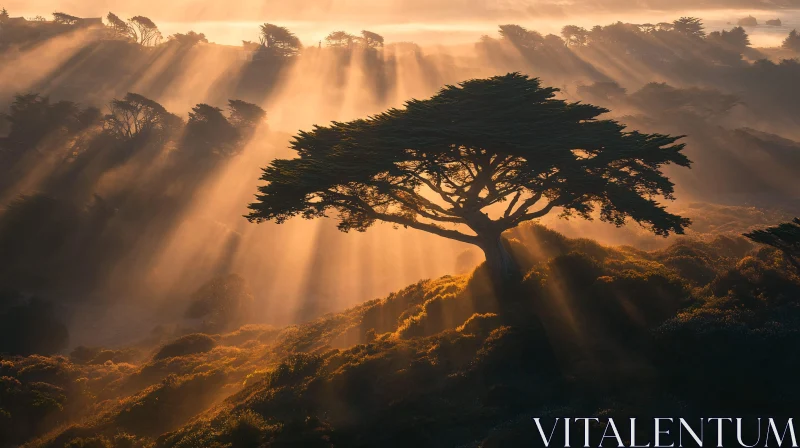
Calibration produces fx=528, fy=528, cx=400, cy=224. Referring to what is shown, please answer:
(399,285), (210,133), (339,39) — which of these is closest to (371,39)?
(339,39)

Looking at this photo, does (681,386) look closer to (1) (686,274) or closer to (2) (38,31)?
(1) (686,274)

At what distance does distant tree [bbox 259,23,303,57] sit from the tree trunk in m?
145

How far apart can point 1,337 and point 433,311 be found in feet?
101

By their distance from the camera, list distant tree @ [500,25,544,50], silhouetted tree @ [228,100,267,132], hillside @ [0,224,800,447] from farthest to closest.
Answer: distant tree @ [500,25,544,50]
silhouetted tree @ [228,100,267,132]
hillside @ [0,224,800,447]

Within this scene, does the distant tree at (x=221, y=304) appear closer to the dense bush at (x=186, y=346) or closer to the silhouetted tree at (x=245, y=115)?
the dense bush at (x=186, y=346)

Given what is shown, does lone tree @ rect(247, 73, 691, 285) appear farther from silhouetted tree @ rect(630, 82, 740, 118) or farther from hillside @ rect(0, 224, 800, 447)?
silhouetted tree @ rect(630, 82, 740, 118)

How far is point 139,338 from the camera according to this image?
3988cm

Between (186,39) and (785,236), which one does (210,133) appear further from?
(186,39)

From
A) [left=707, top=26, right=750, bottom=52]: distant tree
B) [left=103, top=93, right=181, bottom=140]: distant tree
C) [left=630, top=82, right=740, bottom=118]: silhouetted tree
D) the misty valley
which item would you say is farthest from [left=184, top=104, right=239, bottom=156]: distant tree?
[left=707, top=26, right=750, bottom=52]: distant tree

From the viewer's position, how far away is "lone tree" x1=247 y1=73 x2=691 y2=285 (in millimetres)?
21047

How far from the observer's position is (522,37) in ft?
554

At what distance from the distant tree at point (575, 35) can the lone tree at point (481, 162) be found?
559ft

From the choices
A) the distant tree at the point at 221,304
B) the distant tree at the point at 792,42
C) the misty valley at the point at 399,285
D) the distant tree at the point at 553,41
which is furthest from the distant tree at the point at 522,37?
the distant tree at the point at 221,304

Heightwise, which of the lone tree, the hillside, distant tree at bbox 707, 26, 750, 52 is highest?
distant tree at bbox 707, 26, 750, 52
